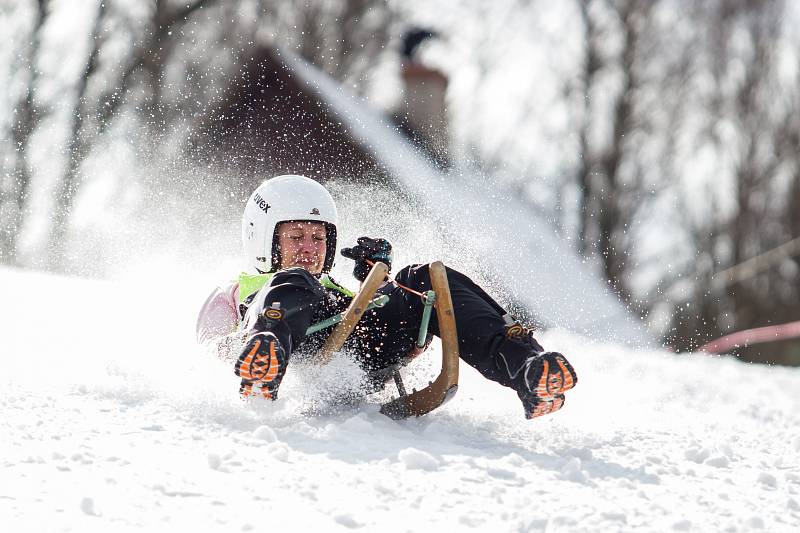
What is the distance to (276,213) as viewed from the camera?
12.5 ft

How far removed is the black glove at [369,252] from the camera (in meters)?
3.50

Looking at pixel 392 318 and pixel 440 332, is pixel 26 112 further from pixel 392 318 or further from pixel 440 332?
pixel 440 332

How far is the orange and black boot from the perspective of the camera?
260 cm

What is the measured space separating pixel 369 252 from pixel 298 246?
45cm

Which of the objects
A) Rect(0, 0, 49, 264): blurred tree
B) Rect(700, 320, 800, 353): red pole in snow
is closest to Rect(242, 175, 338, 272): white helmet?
Rect(700, 320, 800, 353): red pole in snow

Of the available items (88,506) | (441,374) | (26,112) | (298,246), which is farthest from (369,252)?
(26,112)

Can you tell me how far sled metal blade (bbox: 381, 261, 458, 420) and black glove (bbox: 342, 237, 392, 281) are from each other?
37 cm

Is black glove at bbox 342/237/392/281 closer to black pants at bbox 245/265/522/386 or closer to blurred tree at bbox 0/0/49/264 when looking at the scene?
black pants at bbox 245/265/522/386

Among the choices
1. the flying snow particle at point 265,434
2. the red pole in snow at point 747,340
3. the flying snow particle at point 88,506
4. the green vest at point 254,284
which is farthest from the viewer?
the red pole in snow at point 747,340

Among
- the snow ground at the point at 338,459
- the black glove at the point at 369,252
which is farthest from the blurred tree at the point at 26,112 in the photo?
the black glove at the point at 369,252

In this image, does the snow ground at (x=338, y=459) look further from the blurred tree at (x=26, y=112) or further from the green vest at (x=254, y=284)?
the blurred tree at (x=26, y=112)

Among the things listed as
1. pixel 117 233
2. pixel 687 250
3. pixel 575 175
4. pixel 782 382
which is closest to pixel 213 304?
pixel 782 382

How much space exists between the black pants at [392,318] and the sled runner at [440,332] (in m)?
0.07

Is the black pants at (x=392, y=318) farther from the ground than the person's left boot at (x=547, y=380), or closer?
farther from the ground
